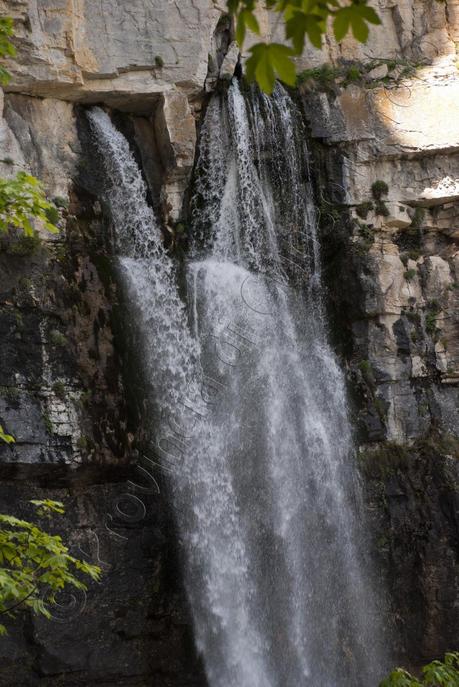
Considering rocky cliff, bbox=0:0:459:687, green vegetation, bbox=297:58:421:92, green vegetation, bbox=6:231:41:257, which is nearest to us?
rocky cliff, bbox=0:0:459:687

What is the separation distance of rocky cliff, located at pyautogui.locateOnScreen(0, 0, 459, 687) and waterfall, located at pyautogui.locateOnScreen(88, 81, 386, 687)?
0.30 m

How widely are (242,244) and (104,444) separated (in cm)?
349

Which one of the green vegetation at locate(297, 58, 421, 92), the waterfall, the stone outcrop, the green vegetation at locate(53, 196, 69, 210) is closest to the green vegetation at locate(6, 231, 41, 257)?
the green vegetation at locate(53, 196, 69, 210)

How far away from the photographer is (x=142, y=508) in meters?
11.1

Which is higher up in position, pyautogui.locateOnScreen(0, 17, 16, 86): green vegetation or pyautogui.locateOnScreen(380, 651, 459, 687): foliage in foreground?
pyautogui.locateOnScreen(0, 17, 16, 86): green vegetation

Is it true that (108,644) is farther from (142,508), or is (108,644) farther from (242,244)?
(242,244)

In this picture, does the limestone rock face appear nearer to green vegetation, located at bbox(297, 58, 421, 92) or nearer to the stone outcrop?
green vegetation, located at bbox(297, 58, 421, 92)

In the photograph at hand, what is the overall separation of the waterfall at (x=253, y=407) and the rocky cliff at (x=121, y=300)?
0.30 m

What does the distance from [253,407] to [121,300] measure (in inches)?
84.1

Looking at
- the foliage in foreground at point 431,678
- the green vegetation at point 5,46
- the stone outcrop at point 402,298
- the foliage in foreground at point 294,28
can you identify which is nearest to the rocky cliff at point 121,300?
the stone outcrop at point 402,298

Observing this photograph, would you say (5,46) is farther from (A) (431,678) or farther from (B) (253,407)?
(B) (253,407)

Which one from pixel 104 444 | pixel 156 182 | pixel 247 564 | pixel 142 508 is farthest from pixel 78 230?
pixel 247 564

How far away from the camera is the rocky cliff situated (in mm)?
10836

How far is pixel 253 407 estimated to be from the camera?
11.9m
